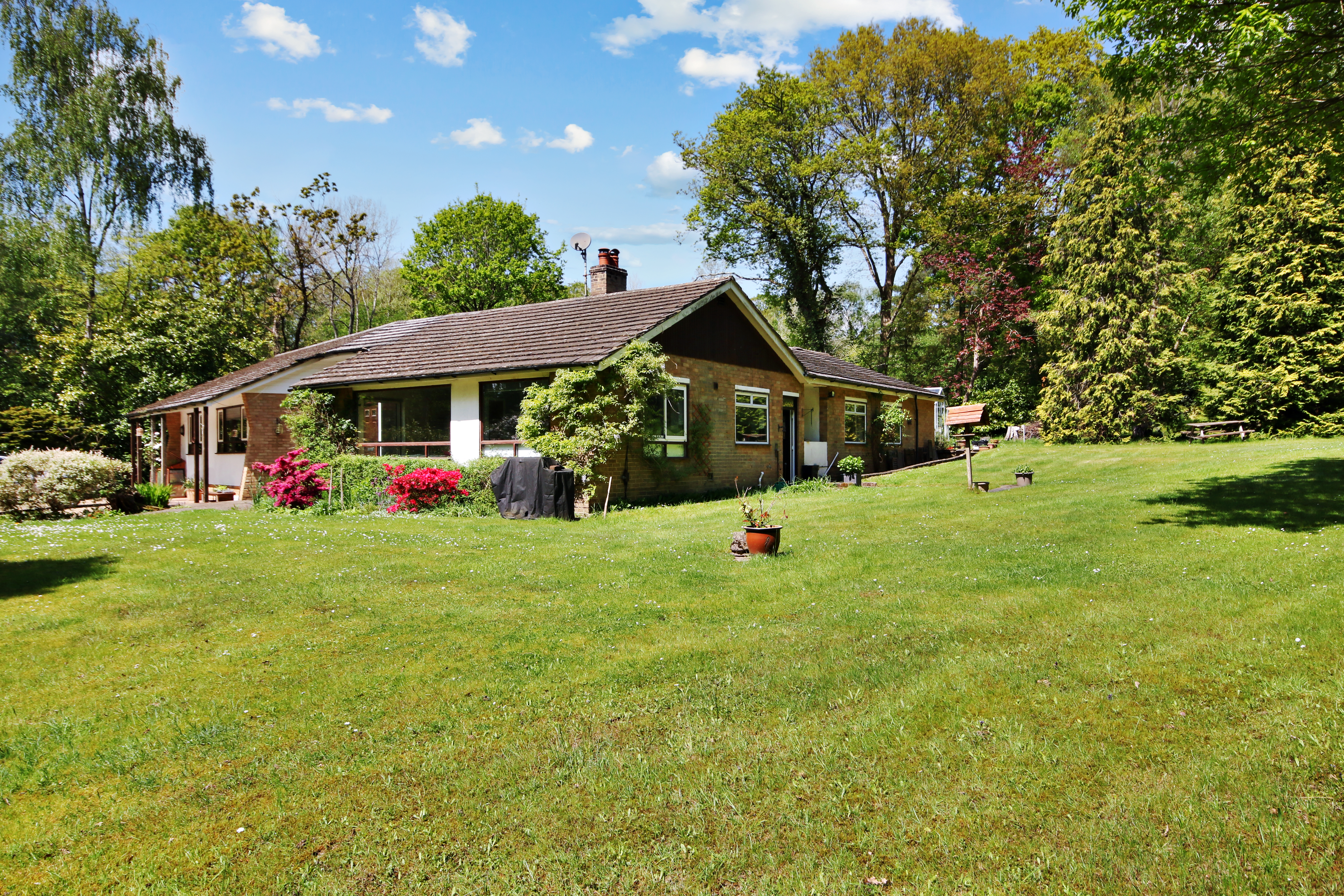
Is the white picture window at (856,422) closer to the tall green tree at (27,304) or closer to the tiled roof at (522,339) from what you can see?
the tiled roof at (522,339)

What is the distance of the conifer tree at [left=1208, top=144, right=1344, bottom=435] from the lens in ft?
79.2

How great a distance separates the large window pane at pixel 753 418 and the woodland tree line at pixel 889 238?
10196 mm

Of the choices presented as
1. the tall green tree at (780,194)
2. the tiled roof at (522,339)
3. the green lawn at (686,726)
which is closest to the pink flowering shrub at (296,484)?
the tiled roof at (522,339)

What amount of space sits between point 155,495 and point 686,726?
70.9 feet

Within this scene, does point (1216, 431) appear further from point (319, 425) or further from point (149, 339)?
point (149, 339)

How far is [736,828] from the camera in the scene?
128 inches

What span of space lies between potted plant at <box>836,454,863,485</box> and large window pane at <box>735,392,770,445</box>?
8.95 feet

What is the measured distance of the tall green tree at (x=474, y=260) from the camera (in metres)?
44.9

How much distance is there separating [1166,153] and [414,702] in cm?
1442

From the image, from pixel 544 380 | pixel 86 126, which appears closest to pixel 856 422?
pixel 544 380

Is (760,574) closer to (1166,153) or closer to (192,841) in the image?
(192,841)

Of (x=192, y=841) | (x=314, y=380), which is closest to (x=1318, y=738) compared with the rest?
(x=192, y=841)

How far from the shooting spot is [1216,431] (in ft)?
86.8

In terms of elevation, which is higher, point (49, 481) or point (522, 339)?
point (522, 339)
